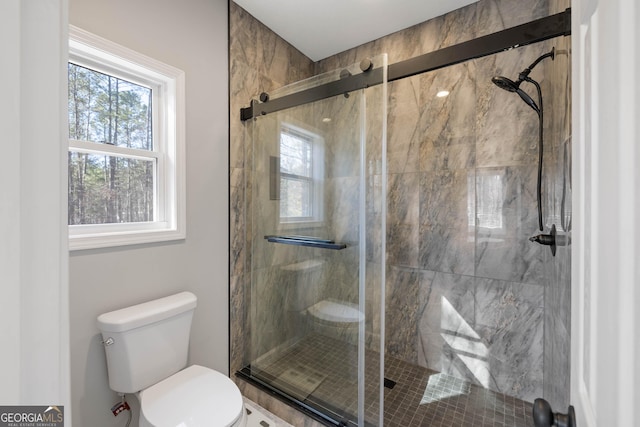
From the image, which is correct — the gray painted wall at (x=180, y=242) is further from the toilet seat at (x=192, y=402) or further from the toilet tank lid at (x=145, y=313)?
the toilet seat at (x=192, y=402)

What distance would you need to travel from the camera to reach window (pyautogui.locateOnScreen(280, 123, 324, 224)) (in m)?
1.70

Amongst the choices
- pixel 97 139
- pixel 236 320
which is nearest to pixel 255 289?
pixel 236 320

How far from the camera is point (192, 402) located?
1203mm

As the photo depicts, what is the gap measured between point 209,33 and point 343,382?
7.87ft

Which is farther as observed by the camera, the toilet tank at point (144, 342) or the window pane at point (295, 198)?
the window pane at point (295, 198)

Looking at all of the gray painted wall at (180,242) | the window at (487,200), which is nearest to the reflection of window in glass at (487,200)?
the window at (487,200)

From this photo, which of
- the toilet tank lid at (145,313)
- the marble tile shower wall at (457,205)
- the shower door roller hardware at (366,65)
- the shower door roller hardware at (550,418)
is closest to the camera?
the shower door roller hardware at (550,418)

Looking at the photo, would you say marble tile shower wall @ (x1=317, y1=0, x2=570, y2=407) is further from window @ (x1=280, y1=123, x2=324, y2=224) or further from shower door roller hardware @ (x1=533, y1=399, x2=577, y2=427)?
shower door roller hardware @ (x1=533, y1=399, x2=577, y2=427)

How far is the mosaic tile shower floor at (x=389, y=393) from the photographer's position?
1546 mm

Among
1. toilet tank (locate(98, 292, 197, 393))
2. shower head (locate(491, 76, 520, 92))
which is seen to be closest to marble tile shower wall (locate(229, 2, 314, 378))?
toilet tank (locate(98, 292, 197, 393))

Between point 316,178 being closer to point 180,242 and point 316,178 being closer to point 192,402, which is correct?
point 180,242

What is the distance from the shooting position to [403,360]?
224 cm

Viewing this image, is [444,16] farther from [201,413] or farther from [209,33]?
[201,413]
